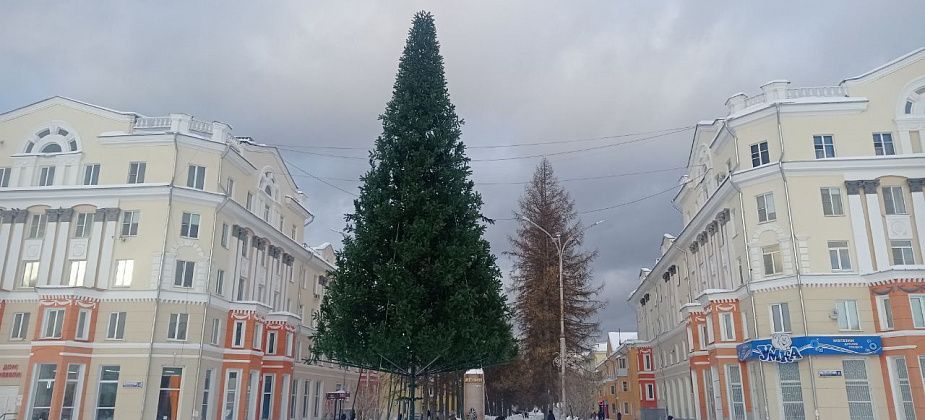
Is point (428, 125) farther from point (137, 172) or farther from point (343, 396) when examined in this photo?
point (343, 396)

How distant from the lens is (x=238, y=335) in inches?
1660

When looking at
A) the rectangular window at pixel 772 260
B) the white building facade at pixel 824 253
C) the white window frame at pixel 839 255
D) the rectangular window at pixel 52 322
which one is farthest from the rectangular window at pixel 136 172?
the white window frame at pixel 839 255

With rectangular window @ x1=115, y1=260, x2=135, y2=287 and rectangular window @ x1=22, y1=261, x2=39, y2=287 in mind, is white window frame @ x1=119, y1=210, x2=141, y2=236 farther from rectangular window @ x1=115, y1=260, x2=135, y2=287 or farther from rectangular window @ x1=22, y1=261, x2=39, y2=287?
rectangular window @ x1=22, y1=261, x2=39, y2=287

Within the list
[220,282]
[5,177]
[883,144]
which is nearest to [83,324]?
[220,282]

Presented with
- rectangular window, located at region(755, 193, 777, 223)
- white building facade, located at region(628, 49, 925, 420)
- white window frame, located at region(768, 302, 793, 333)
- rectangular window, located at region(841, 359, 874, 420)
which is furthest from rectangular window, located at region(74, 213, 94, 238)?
rectangular window, located at region(841, 359, 874, 420)

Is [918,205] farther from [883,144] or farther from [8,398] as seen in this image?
[8,398]

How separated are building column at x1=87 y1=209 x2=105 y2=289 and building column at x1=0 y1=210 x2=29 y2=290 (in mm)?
4722

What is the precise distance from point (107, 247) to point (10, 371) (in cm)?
845

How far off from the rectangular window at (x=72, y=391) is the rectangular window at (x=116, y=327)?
2193mm

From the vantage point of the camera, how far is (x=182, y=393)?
3678cm

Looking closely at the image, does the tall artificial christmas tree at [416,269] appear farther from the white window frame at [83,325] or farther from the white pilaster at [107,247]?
the white pilaster at [107,247]

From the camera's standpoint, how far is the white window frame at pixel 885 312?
105ft

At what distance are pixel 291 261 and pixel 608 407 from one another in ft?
206

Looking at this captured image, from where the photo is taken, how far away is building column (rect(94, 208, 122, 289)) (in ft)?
124
